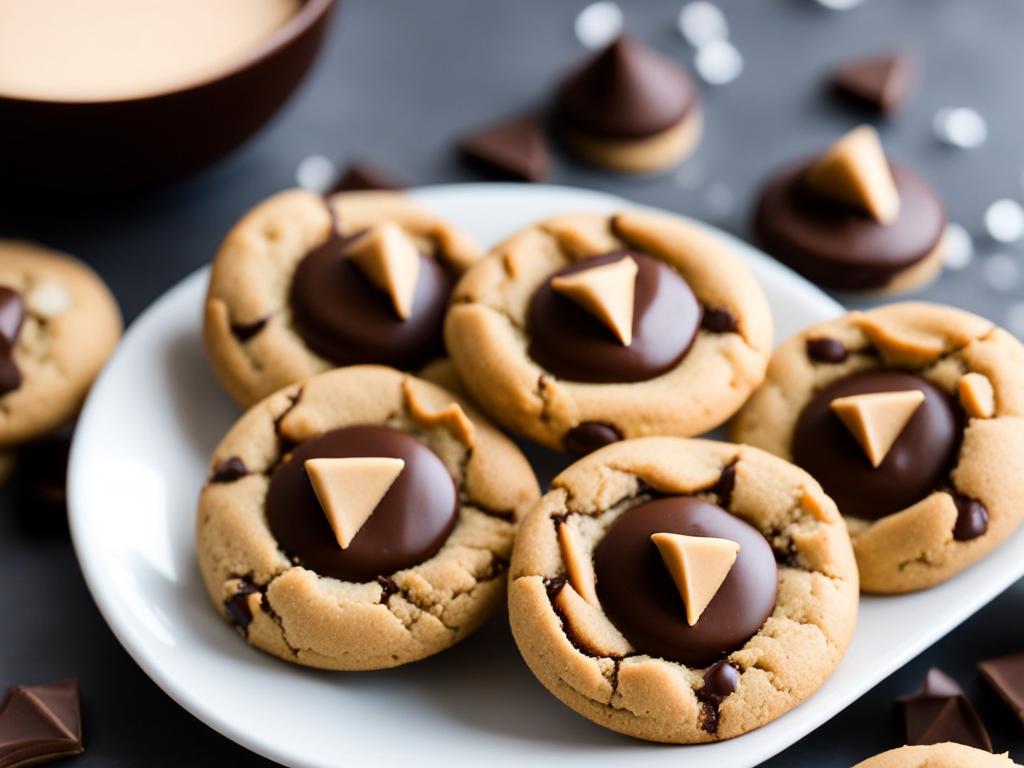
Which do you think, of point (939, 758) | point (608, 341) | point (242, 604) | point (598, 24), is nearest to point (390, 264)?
point (608, 341)

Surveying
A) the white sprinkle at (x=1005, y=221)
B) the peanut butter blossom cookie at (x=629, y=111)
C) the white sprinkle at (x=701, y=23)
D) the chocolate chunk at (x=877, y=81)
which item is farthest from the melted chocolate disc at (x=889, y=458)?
the white sprinkle at (x=701, y=23)

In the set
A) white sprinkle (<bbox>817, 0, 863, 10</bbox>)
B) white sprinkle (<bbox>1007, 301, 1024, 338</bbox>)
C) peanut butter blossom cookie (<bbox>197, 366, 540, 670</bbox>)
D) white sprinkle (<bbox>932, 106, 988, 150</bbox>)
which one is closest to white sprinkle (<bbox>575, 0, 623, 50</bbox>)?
white sprinkle (<bbox>817, 0, 863, 10</bbox>)

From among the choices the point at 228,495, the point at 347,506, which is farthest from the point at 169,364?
the point at 347,506

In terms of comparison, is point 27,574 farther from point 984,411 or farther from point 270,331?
point 984,411

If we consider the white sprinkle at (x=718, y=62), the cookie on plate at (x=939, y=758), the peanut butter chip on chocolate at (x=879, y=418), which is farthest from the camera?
the white sprinkle at (x=718, y=62)

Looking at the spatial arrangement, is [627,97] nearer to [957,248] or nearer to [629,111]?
[629,111]

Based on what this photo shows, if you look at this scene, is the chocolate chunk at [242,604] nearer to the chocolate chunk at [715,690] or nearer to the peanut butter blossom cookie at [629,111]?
the chocolate chunk at [715,690]
